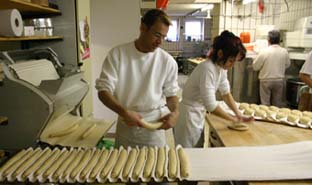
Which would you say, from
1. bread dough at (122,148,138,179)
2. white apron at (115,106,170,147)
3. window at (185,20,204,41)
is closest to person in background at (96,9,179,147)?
white apron at (115,106,170,147)

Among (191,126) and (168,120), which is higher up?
(168,120)

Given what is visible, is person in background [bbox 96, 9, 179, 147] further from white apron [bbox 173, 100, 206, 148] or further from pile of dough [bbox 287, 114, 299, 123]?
pile of dough [bbox 287, 114, 299, 123]

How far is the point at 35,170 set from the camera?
124 cm

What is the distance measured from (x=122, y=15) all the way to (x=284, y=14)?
2984 millimetres

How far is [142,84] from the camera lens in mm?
1653

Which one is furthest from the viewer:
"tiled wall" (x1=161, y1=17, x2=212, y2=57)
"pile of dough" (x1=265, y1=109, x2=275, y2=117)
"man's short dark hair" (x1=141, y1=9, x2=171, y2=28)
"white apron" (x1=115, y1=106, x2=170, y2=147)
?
"tiled wall" (x1=161, y1=17, x2=212, y2=57)

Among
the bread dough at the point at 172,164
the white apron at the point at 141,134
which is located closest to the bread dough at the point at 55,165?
the white apron at the point at 141,134

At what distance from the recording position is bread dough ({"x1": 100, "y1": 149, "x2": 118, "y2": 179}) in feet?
3.99

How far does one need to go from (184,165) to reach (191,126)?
2.52 ft

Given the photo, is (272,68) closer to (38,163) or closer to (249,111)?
(249,111)

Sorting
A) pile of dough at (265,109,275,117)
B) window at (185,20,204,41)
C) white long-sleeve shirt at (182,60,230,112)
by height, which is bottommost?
pile of dough at (265,109,275,117)

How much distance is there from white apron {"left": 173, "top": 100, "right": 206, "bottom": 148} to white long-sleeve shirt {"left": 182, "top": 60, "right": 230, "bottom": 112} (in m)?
0.04

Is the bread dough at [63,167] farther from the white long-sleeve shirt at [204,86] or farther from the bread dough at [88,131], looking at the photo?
the white long-sleeve shirt at [204,86]

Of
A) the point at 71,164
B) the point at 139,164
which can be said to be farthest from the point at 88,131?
the point at 139,164
